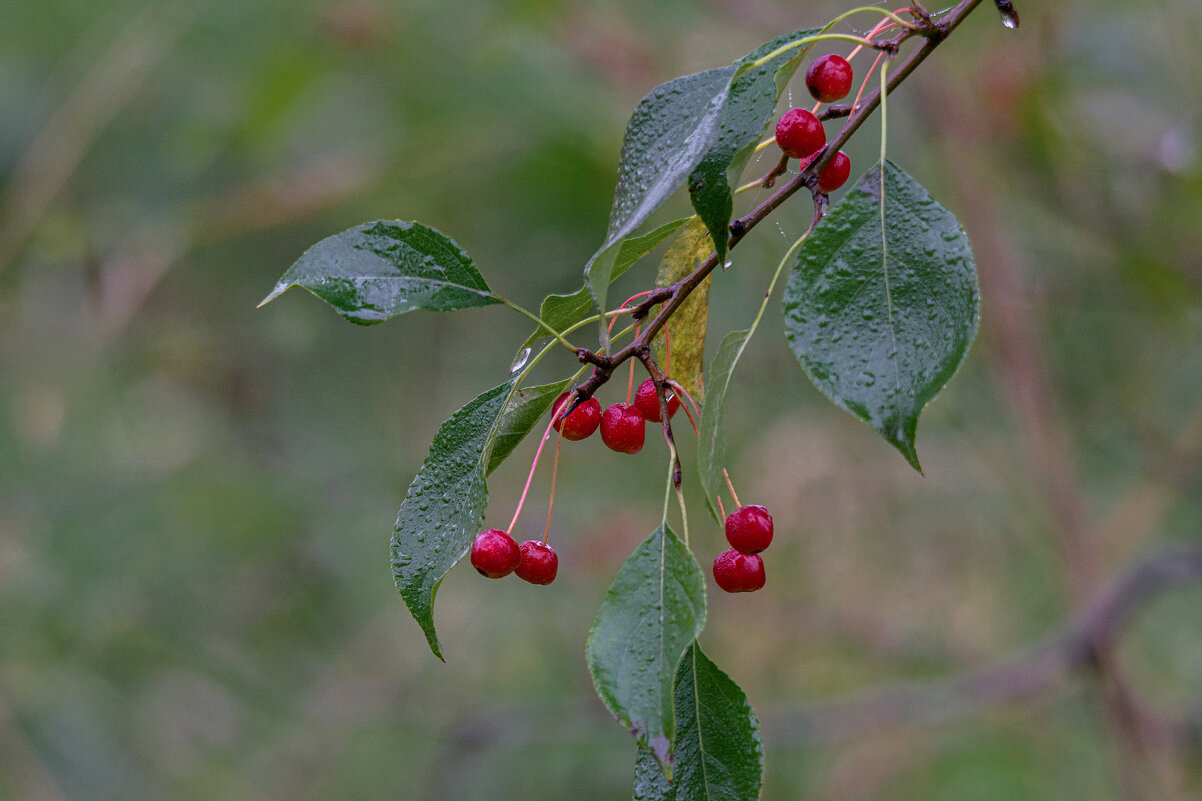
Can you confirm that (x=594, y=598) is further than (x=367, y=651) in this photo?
No

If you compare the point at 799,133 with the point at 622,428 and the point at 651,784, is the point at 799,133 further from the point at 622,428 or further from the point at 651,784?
the point at 651,784

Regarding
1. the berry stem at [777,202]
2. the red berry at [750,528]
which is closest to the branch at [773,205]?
the berry stem at [777,202]

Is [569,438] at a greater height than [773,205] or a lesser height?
lesser

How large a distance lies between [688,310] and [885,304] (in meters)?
0.13

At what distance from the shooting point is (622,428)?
1.62ft

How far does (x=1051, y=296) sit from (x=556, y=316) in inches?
62.3

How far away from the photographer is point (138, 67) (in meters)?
1.89

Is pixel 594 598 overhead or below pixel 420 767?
overhead

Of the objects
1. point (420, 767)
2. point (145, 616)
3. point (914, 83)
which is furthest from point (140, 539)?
point (914, 83)

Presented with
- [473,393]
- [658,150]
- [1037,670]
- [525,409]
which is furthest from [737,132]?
[473,393]

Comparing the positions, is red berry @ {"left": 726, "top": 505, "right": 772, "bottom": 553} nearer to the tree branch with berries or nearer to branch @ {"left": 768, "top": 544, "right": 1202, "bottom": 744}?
the tree branch with berries

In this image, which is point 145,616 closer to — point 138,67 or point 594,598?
point 594,598

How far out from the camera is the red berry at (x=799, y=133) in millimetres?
453

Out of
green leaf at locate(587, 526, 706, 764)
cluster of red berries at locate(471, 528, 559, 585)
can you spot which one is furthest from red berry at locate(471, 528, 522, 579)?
green leaf at locate(587, 526, 706, 764)
